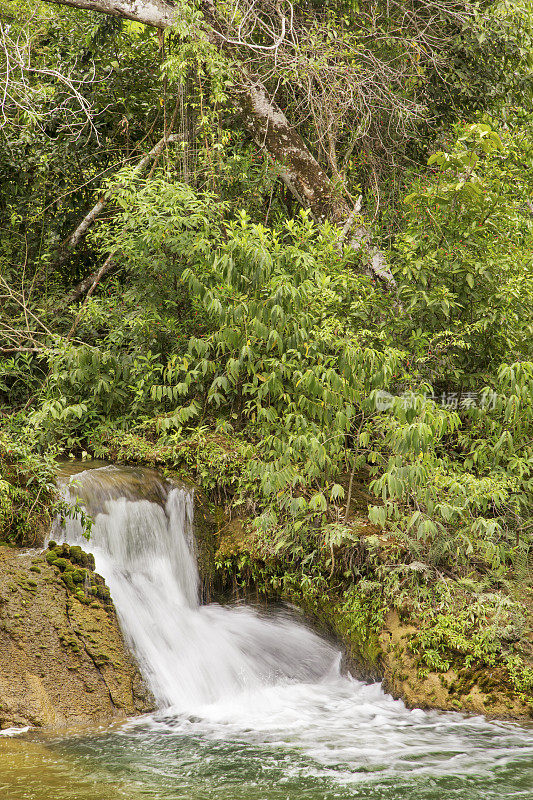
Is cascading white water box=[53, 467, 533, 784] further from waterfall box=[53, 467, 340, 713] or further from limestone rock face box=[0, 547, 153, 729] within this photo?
limestone rock face box=[0, 547, 153, 729]

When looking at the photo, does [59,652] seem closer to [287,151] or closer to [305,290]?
[305,290]

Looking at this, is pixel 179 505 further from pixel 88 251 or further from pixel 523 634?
pixel 88 251

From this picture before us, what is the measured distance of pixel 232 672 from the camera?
17.9 feet

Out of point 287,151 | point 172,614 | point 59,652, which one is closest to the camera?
point 59,652

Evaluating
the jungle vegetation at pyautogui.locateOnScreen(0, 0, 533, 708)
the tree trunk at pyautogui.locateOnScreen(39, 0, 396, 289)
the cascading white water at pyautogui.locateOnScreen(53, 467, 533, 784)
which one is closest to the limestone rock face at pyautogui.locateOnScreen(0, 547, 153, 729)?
the cascading white water at pyautogui.locateOnScreen(53, 467, 533, 784)

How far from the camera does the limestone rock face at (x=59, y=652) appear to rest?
4629 mm

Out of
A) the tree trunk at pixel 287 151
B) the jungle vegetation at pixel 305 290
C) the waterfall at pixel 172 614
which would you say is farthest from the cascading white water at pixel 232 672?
the tree trunk at pixel 287 151

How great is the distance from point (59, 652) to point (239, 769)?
60.5 inches

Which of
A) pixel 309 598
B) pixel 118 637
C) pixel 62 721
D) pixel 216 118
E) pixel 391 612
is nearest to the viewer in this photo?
pixel 62 721

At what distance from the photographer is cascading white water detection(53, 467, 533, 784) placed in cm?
441

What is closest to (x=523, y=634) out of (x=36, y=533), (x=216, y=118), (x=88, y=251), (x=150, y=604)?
(x=150, y=604)

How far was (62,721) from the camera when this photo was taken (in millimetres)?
4586

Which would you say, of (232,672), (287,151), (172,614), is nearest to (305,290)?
(287,151)

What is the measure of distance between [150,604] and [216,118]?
17.6 feet
